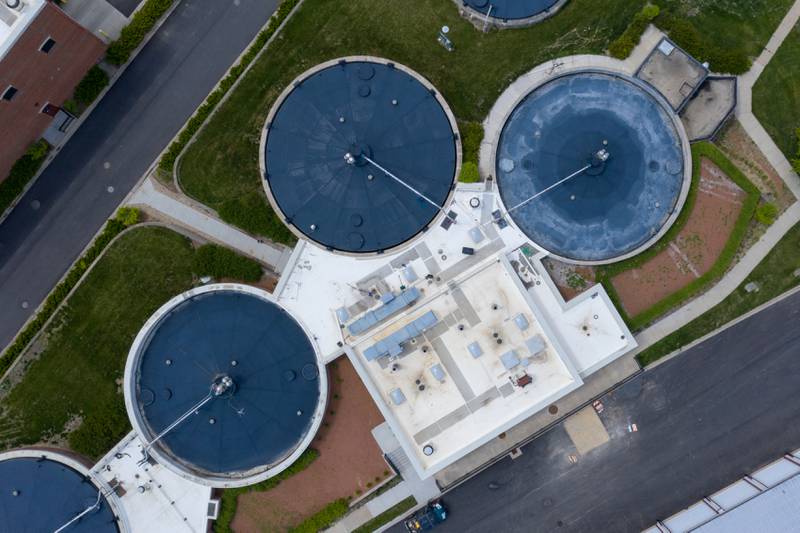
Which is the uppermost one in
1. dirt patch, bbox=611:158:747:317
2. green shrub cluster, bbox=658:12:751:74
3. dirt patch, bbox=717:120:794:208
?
green shrub cluster, bbox=658:12:751:74

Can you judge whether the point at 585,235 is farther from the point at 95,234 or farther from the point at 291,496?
the point at 95,234

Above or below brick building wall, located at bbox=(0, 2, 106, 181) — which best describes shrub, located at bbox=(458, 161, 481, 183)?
above

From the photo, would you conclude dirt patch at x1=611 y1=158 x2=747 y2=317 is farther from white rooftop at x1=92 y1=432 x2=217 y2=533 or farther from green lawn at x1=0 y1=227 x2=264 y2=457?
white rooftop at x1=92 y1=432 x2=217 y2=533

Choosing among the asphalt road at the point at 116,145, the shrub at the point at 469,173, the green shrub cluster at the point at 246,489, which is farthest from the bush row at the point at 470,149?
the green shrub cluster at the point at 246,489

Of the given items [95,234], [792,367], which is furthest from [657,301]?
[95,234]

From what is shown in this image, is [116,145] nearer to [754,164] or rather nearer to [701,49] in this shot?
[701,49]

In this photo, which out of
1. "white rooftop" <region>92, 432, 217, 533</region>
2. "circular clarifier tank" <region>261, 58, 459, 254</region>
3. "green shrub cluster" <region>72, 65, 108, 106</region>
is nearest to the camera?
"circular clarifier tank" <region>261, 58, 459, 254</region>

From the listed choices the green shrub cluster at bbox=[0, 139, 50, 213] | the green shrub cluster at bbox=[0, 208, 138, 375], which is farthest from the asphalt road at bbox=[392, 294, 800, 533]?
the green shrub cluster at bbox=[0, 139, 50, 213]
